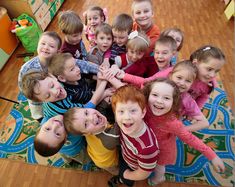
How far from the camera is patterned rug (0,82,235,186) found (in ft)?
6.19

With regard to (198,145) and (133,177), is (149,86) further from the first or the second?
(133,177)

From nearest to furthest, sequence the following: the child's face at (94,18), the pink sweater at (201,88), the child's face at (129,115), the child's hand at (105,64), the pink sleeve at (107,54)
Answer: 1. the child's face at (129,115)
2. the pink sweater at (201,88)
3. the child's hand at (105,64)
4. the pink sleeve at (107,54)
5. the child's face at (94,18)

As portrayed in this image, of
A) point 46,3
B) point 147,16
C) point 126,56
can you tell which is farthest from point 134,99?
point 46,3

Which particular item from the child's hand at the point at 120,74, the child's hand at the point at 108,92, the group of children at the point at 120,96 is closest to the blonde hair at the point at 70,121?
the group of children at the point at 120,96

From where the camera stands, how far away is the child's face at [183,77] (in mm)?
1398

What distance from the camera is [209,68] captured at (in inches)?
57.5

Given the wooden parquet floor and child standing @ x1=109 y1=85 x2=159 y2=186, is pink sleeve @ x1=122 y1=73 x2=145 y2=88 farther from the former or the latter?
the wooden parquet floor

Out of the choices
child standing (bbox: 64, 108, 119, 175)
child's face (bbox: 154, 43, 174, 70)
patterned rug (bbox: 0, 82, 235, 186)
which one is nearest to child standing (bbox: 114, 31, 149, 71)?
child's face (bbox: 154, 43, 174, 70)

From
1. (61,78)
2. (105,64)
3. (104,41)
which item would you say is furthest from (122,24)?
(61,78)

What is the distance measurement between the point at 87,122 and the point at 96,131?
88 millimetres

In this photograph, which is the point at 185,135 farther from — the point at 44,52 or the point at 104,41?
the point at 44,52

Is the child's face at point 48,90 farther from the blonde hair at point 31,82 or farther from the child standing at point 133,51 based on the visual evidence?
the child standing at point 133,51

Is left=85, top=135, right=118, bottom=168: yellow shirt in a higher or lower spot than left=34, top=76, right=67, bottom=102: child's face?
lower

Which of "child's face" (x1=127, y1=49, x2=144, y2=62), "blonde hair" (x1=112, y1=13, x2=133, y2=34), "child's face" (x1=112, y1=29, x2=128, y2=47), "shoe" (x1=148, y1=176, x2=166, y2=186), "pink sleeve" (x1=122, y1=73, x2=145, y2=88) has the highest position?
"blonde hair" (x1=112, y1=13, x2=133, y2=34)
